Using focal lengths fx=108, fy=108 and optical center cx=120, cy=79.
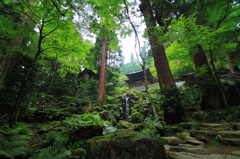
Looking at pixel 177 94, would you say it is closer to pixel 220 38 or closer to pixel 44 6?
pixel 220 38

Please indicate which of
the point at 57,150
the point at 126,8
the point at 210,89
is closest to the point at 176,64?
the point at 210,89

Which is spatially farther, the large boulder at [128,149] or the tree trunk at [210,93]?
the tree trunk at [210,93]

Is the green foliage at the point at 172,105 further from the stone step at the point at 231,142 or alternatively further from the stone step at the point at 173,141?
the stone step at the point at 231,142

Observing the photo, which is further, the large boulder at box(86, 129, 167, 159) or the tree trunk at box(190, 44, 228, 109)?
the tree trunk at box(190, 44, 228, 109)

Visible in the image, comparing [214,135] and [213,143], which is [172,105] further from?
[213,143]

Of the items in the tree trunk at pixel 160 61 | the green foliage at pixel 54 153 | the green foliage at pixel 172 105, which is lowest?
the green foliage at pixel 54 153

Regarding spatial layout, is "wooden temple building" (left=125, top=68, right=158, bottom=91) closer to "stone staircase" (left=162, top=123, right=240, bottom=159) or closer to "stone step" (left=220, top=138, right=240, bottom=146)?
"stone staircase" (left=162, top=123, right=240, bottom=159)

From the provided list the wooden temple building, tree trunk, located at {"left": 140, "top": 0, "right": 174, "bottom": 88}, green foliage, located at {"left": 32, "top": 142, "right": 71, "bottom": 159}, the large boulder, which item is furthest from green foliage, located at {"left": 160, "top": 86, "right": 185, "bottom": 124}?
the wooden temple building

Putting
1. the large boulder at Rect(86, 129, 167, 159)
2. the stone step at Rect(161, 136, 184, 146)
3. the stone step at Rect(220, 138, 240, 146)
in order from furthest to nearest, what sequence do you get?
the stone step at Rect(161, 136, 184, 146) → the stone step at Rect(220, 138, 240, 146) → the large boulder at Rect(86, 129, 167, 159)

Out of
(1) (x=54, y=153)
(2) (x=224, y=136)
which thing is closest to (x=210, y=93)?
(2) (x=224, y=136)

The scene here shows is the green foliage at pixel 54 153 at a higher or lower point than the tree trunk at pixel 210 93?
lower

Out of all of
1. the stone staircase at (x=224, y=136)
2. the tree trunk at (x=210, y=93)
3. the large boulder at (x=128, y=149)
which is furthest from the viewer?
the tree trunk at (x=210, y=93)

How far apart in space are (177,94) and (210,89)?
4.62 metres

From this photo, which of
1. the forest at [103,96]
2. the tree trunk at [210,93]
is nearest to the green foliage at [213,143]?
the forest at [103,96]
